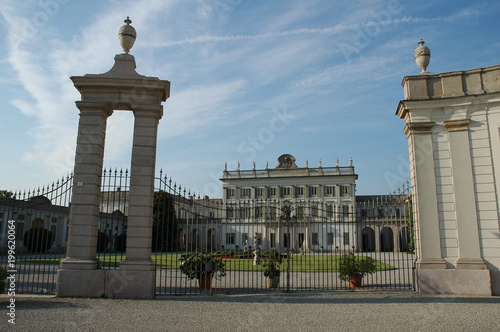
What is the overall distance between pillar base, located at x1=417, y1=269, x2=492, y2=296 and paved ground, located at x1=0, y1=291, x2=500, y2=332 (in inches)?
14.2

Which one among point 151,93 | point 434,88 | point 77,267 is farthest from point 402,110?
point 77,267

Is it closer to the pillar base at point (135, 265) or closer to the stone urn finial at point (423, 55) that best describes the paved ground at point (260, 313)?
the pillar base at point (135, 265)

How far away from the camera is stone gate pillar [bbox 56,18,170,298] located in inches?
400

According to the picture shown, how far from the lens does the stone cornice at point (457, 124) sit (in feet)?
37.2

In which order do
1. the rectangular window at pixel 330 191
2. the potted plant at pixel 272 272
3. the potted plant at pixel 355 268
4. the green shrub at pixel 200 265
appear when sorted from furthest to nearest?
1. the rectangular window at pixel 330 191
2. the potted plant at pixel 355 268
3. the potted plant at pixel 272 272
4. the green shrub at pixel 200 265

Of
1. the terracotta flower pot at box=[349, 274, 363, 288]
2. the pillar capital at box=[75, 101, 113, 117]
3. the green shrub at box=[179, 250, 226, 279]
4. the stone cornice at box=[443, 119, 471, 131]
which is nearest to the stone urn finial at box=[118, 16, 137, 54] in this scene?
the pillar capital at box=[75, 101, 113, 117]

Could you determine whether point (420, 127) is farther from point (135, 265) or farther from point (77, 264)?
point (77, 264)

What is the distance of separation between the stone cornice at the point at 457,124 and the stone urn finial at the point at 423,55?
1.81m

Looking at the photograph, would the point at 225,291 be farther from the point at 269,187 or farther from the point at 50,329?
the point at 269,187

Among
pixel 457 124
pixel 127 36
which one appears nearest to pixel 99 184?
pixel 127 36

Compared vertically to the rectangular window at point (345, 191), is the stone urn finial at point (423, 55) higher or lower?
lower

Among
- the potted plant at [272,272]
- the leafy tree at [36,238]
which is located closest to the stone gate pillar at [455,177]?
the potted plant at [272,272]

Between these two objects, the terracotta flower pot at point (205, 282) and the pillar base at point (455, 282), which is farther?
the terracotta flower pot at point (205, 282)

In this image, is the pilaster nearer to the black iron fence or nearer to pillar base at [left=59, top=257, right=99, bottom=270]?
the black iron fence
